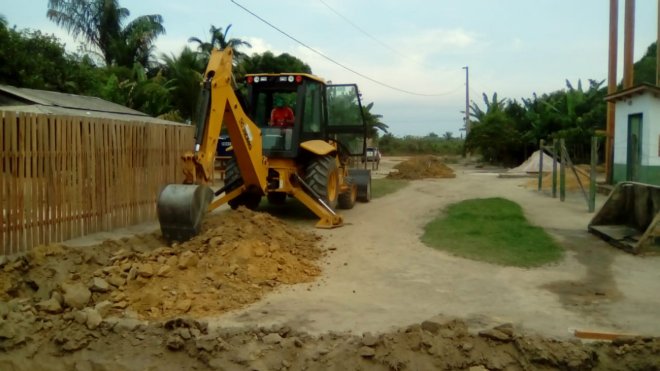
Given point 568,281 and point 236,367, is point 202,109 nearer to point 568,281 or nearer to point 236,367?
point 236,367

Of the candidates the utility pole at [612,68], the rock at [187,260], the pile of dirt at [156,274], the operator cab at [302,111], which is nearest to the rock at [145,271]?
the pile of dirt at [156,274]

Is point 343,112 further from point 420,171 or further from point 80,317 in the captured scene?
point 420,171

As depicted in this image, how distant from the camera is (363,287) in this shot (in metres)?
7.51

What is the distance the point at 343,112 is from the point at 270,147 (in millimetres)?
2290

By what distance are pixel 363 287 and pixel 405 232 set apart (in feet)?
13.6

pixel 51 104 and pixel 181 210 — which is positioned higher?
pixel 51 104

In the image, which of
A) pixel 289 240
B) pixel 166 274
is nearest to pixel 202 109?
pixel 289 240

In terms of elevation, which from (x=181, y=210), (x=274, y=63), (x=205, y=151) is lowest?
(x=181, y=210)

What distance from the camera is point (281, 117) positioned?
13.0m

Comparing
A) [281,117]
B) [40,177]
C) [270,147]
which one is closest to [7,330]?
[40,177]

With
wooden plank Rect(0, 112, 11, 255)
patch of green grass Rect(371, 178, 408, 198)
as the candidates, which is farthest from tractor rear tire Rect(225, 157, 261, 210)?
patch of green grass Rect(371, 178, 408, 198)

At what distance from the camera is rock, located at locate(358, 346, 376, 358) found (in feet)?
17.0

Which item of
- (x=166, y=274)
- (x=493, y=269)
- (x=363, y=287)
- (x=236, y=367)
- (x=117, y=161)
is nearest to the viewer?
(x=236, y=367)

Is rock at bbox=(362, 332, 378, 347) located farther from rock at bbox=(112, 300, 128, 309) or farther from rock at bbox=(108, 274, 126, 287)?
rock at bbox=(108, 274, 126, 287)
